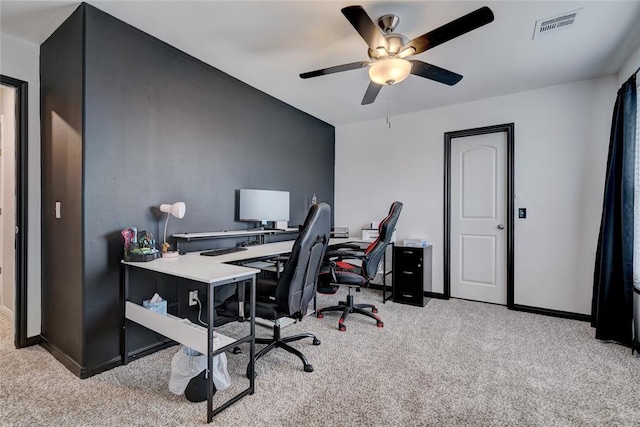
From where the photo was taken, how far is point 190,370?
1801 millimetres

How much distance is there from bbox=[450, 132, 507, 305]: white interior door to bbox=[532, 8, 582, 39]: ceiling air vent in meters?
1.44

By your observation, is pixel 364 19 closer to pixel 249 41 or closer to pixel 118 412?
pixel 249 41

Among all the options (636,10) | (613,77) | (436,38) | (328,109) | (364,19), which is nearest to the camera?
(364,19)

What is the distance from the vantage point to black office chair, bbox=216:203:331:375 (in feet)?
6.03

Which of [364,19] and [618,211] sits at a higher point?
[364,19]

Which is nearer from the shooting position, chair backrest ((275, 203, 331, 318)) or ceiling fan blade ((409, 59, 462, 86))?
chair backrest ((275, 203, 331, 318))

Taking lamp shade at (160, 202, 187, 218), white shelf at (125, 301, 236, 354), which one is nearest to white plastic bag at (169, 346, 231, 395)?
white shelf at (125, 301, 236, 354)

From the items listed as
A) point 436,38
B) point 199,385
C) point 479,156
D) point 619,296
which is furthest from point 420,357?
point 479,156

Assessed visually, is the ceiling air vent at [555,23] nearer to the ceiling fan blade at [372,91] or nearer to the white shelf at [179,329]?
the ceiling fan blade at [372,91]

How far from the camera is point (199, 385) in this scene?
5.58 ft

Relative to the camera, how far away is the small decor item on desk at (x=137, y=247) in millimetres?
2004

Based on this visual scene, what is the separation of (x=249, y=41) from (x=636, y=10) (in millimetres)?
2666

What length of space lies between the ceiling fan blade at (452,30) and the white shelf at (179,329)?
2132 mm

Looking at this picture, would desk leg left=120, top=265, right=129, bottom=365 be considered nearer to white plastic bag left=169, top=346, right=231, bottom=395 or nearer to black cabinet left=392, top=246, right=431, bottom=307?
white plastic bag left=169, top=346, right=231, bottom=395
